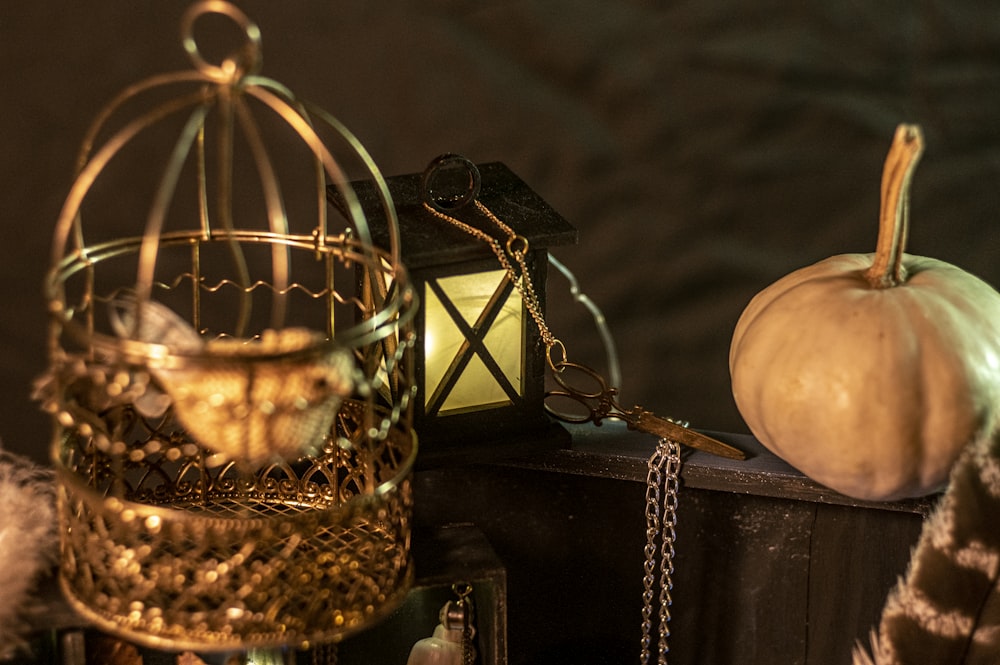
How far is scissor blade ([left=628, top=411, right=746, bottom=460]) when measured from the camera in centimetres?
152

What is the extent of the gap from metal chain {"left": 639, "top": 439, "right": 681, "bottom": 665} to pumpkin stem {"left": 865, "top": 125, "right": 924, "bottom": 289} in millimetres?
300

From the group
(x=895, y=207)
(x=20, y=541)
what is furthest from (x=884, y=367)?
(x=20, y=541)

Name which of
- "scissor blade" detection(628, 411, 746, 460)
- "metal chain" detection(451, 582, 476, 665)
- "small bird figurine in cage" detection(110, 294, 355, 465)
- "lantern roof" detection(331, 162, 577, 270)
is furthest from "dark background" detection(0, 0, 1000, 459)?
"small bird figurine in cage" detection(110, 294, 355, 465)

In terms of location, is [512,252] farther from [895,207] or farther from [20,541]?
[20,541]

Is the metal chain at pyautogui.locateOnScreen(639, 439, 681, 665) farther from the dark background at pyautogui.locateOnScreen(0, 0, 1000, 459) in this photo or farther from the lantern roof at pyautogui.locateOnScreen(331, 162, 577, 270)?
the dark background at pyautogui.locateOnScreen(0, 0, 1000, 459)

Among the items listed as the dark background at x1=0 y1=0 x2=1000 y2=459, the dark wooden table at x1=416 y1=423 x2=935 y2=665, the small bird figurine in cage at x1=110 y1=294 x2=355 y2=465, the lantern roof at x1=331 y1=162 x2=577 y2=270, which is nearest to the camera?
the small bird figurine in cage at x1=110 y1=294 x2=355 y2=465

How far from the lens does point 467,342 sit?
4.67 feet

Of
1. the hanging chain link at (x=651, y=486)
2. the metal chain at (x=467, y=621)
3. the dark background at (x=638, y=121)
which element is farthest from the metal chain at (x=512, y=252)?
the dark background at (x=638, y=121)

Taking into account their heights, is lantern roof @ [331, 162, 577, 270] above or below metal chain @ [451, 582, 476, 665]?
above

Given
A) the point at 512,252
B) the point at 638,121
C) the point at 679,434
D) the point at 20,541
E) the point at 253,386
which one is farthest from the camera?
the point at 638,121

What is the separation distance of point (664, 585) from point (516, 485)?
0.67 feet

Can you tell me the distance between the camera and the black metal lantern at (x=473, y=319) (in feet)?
4.59

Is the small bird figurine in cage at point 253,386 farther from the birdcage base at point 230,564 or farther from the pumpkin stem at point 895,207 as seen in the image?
the pumpkin stem at point 895,207

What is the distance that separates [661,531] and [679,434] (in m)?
0.13
